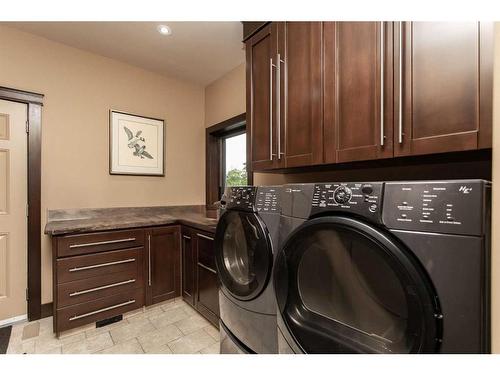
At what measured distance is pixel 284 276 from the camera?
3.16 ft

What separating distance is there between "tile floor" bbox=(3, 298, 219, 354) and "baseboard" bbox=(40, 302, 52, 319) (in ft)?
0.18

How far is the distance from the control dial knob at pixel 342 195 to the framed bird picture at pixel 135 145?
8.21 ft

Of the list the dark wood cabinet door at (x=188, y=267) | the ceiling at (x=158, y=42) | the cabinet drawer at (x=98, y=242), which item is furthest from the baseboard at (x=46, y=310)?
the ceiling at (x=158, y=42)

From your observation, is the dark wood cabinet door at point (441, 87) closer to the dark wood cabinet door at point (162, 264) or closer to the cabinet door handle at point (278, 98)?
the cabinet door handle at point (278, 98)

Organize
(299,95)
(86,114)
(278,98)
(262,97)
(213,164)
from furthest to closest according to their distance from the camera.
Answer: (213,164) < (86,114) < (262,97) < (278,98) < (299,95)

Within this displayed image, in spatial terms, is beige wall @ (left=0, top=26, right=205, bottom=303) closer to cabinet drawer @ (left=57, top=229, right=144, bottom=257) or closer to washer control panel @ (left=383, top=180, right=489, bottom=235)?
cabinet drawer @ (left=57, top=229, right=144, bottom=257)

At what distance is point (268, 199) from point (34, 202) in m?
2.29

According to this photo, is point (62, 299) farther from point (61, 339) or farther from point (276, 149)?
point (276, 149)

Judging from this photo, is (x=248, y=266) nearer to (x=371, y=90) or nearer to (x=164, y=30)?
(x=371, y=90)

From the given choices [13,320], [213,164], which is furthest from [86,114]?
[13,320]

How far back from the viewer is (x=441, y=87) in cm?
84

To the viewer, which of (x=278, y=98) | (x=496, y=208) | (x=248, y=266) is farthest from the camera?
(x=278, y=98)
